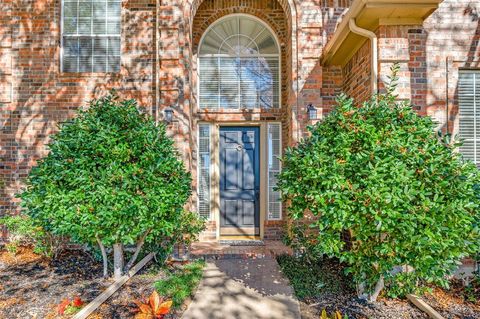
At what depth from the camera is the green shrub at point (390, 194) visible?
3014 millimetres

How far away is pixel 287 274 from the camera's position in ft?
14.5

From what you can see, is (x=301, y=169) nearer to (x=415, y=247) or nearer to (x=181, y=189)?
(x=415, y=247)

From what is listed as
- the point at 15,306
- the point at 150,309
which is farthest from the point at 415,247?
the point at 15,306

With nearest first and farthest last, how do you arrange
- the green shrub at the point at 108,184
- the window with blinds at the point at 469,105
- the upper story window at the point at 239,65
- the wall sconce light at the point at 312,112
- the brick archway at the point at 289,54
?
the green shrub at the point at 108,184 → the window with blinds at the point at 469,105 → the wall sconce light at the point at 312,112 → the brick archway at the point at 289,54 → the upper story window at the point at 239,65

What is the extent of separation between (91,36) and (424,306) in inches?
Answer: 254

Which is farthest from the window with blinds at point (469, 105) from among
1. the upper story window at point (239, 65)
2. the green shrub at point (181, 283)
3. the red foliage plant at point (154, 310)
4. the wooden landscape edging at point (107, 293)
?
the wooden landscape edging at point (107, 293)

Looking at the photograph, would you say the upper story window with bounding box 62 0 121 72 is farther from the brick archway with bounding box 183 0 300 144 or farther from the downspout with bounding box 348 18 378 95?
the downspout with bounding box 348 18 378 95

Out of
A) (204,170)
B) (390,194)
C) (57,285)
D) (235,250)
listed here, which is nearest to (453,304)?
(390,194)

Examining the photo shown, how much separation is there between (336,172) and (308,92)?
2373 mm

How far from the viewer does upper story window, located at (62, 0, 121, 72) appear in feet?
19.1

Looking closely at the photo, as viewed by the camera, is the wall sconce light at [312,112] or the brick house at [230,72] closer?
the brick house at [230,72]

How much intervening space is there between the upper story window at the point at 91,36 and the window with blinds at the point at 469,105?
18.4 feet

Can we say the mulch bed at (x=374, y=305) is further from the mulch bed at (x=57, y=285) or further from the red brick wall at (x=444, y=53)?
the red brick wall at (x=444, y=53)

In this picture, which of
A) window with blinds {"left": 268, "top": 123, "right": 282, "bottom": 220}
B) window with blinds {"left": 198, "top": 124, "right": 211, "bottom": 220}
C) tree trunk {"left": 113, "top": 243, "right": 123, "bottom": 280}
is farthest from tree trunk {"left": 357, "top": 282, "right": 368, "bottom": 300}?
window with blinds {"left": 198, "top": 124, "right": 211, "bottom": 220}
